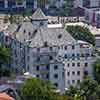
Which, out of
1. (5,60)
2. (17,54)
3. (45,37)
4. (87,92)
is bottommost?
(87,92)

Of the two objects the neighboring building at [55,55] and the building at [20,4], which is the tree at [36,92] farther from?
the building at [20,4]

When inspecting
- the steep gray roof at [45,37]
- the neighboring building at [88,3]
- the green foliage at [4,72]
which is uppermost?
the steep gray roof at [45,37]

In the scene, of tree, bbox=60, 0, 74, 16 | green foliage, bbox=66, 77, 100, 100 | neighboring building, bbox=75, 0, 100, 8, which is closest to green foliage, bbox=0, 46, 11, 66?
green foliage, bbox=66, 77, 100, 100

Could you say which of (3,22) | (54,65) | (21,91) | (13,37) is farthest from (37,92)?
(3,22)

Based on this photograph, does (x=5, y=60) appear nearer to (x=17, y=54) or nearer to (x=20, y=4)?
(x=17, y=54)

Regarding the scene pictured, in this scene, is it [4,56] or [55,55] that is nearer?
[55,55]

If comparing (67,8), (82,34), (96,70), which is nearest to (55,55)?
(96,70)

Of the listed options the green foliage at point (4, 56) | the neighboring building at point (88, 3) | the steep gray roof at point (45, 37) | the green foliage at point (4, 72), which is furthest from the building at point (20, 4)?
the green foliage at point (4, 72)
